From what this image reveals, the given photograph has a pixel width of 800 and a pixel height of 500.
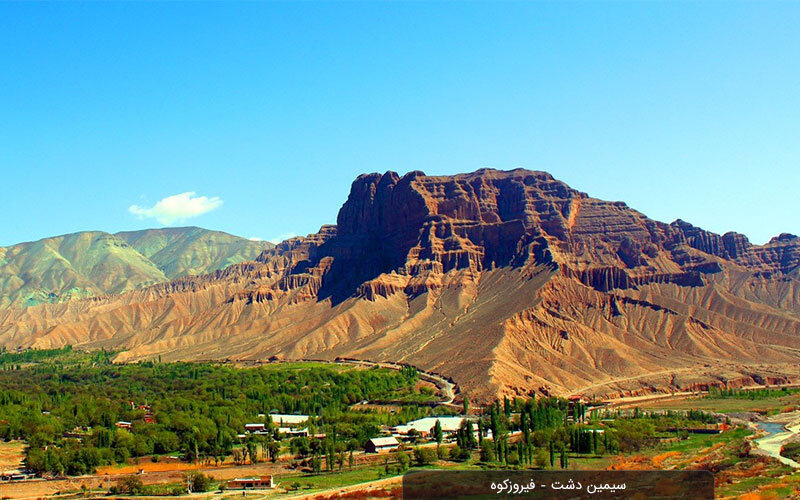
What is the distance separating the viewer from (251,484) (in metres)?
92.0

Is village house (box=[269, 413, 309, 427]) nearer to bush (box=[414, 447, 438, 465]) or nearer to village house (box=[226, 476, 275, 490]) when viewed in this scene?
bush (box=[414, 447, 438, 465])

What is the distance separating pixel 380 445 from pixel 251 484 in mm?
24860

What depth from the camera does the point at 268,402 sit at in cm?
15825

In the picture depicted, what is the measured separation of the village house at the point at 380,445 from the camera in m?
112

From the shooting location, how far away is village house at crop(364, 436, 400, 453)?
11219 centimetres

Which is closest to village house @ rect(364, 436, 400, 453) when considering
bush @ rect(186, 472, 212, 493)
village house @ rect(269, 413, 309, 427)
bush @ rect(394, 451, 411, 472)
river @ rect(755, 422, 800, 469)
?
bush @ rect(394, 451, 411, 472)

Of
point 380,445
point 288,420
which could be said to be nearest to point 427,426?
point 380,445

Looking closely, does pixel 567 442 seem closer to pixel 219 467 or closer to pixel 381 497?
pixel 381 497

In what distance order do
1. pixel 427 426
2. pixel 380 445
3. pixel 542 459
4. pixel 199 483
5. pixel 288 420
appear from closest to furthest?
pixel 199 483 → pixel 542 459 → pixel 380 445 → pixel 427 426 → pixel 288 420

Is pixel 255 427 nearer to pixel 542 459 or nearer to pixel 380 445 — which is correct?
pixel 380 445

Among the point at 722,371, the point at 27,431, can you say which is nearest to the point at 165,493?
the point at 27,431

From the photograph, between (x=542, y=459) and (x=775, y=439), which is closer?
(x=542, y=459)

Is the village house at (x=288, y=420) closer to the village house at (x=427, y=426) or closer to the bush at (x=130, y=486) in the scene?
the village house at (x=427, y=426)

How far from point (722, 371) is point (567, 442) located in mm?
93650
